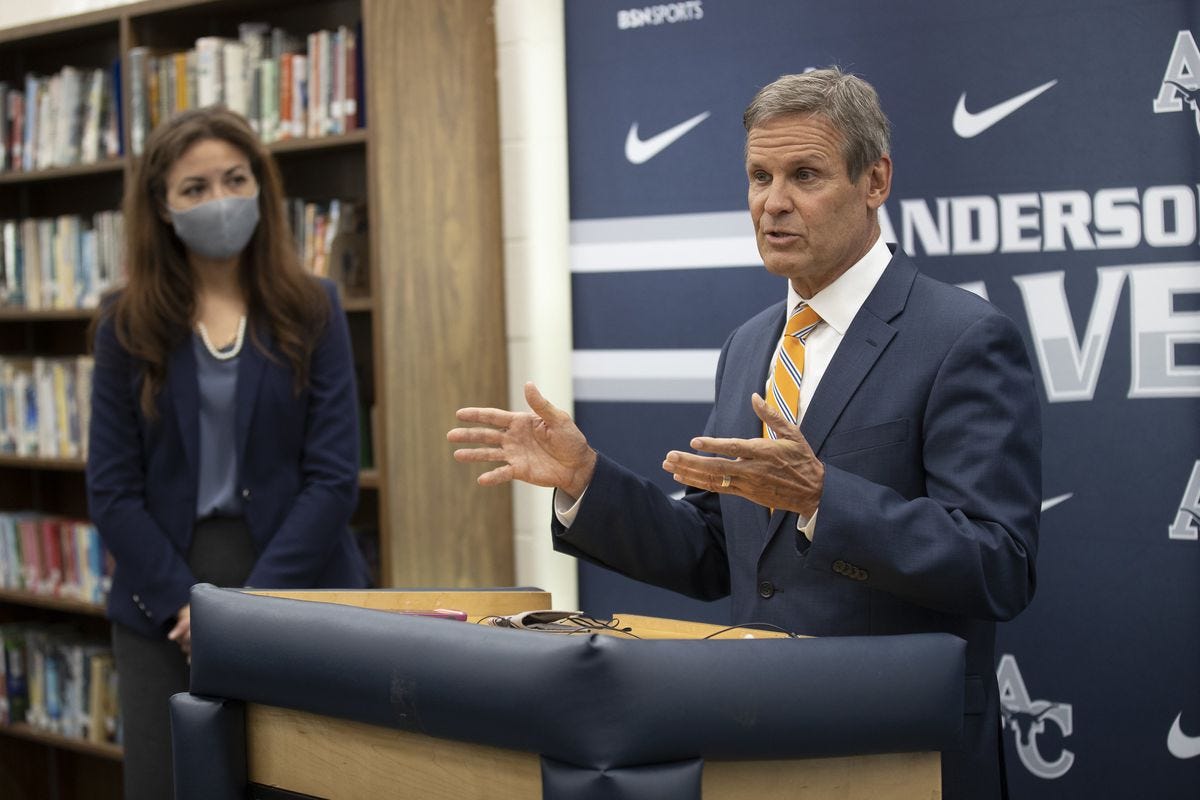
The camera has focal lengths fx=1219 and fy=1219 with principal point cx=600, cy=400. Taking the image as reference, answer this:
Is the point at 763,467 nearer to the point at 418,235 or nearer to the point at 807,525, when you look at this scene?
the point at 807,525

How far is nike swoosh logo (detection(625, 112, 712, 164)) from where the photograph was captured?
332cm

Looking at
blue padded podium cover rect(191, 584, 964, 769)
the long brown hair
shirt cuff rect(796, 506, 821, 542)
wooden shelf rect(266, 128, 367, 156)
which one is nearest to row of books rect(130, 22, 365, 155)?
wooden shelf rect(266, 128, 367, 156)

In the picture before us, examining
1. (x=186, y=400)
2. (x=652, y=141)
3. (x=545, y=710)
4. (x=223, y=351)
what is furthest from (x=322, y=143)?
(x=545, y=710)

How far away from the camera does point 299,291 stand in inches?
103

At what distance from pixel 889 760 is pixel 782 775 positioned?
0.10 metres

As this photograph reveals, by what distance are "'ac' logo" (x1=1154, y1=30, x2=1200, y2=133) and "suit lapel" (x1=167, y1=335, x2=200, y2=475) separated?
216 centimetres

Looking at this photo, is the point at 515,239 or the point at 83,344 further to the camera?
the point at 83,344

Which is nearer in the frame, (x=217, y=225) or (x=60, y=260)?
(x=217, y=225)

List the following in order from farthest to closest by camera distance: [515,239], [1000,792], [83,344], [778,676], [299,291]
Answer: [83,344] → [515,239] → [299,291] → [1000,792] → [778,676]

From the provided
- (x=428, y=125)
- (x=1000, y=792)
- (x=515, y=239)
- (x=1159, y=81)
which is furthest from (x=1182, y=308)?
(x=428, y=125)

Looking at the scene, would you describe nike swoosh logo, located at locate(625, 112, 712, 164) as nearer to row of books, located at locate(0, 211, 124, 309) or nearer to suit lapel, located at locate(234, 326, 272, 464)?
suit lapel, located at locate(234, 326, 272, 464)

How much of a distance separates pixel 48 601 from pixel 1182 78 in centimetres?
377

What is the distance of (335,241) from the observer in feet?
11.8

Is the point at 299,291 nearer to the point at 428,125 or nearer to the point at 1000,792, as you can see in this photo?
the point at 428,125
